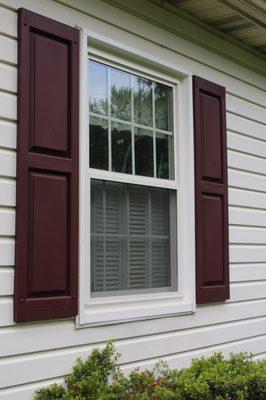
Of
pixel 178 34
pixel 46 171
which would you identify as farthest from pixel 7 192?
pixel 178 34

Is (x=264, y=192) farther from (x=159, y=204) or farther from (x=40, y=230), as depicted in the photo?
(x=40, y=230)

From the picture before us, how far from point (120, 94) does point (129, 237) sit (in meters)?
1.03

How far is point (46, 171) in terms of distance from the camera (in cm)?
339

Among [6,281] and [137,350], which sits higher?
[6,281]

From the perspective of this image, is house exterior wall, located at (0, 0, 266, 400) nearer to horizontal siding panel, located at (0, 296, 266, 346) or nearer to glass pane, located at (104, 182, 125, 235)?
horizontal siding panel, located at (0, 296, 266, 346)

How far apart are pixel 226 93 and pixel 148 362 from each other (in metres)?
2.43

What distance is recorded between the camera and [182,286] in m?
4.38

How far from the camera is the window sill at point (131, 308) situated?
3631 millimetres

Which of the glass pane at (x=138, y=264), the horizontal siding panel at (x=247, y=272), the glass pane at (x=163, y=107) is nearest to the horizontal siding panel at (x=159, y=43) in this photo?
the glass pane at (x=163, y=107)

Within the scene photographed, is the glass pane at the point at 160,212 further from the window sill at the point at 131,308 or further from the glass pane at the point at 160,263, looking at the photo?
the window sill at the point at 131,308

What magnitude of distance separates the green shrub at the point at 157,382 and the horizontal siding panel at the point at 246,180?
1645mm

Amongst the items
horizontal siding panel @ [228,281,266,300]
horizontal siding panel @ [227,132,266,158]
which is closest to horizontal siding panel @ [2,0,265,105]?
horizontal siding panel @ [227,132,266,158]

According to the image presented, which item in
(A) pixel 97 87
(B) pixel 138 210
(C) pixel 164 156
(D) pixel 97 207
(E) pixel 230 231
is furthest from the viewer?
(E) pixel 230 231

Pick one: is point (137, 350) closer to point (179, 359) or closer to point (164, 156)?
point (179, 359)
